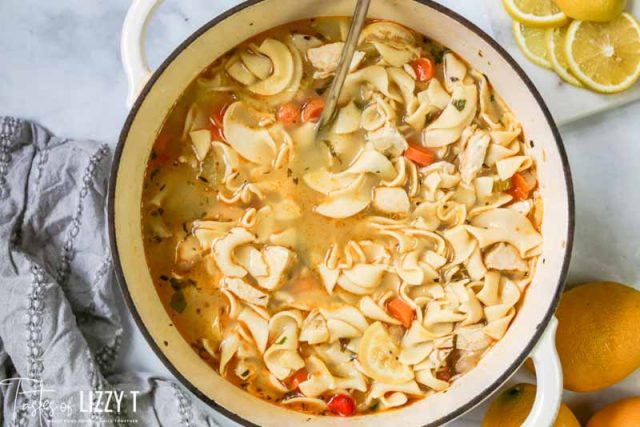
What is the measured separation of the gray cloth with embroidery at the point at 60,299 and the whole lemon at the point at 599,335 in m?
1.29

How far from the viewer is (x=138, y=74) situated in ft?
9.48

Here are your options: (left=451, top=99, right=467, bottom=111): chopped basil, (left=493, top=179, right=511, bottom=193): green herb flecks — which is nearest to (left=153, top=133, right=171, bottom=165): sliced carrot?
(left=451, top=99, right=467, bottom=111): chopped basil

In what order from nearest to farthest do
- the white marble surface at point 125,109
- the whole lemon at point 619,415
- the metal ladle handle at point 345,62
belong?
the metal ladle handle at point 345,62 → the whole lemon at point 619,415 → the white marble surface at point 125,109

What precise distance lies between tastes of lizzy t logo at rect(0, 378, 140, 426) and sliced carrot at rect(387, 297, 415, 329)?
0.97 metres

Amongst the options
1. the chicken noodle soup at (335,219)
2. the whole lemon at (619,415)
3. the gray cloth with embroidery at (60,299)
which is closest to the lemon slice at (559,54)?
the chicken noodle soup at (335,219)

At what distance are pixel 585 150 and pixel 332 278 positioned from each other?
1099 mm

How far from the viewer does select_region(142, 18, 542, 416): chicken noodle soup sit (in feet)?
10.0

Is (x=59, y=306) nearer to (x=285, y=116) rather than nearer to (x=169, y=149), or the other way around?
(x=169, y=149)

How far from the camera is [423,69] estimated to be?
3.12m

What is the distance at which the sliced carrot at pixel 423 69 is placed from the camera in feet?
10.3

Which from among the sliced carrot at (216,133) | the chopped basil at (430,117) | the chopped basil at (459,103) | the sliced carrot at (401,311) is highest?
the sliced carrot at (216,133)

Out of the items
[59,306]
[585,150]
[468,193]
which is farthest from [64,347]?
[585,150]

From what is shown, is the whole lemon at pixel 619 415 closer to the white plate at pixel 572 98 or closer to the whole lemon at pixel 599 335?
the whole lemon at pixel 599 335

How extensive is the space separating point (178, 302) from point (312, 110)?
2.53 ft
